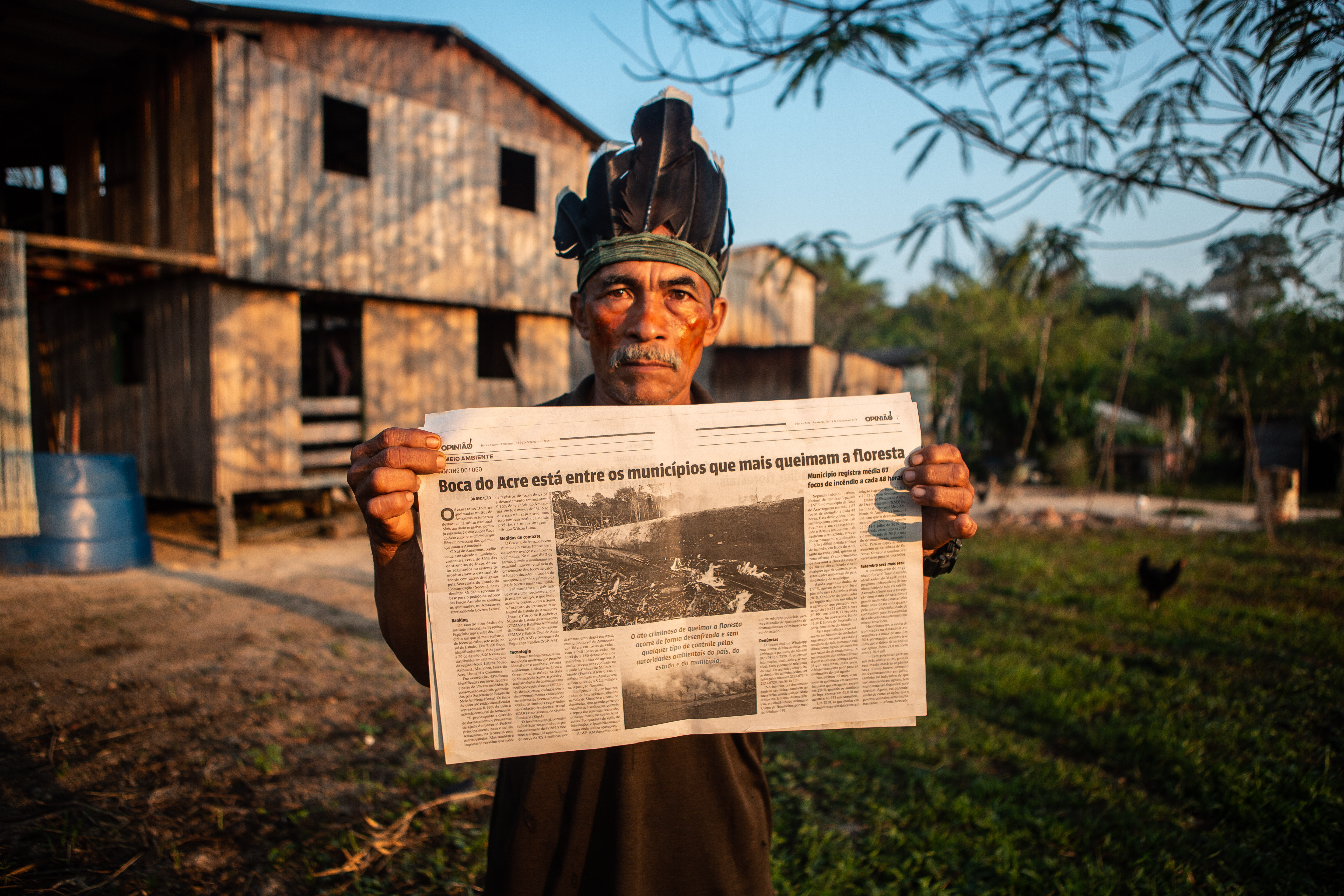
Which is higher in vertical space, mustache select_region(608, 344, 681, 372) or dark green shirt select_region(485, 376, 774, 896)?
mustache select_region(608, 344, 681, 372)

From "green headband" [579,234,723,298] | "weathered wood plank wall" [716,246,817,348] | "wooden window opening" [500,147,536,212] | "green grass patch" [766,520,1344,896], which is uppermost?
"wooden window opening" [500,147,536,212]

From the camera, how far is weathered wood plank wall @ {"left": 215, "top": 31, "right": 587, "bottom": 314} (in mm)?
7336

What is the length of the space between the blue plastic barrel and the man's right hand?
6.42 metres

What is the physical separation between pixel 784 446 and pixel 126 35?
9.23m

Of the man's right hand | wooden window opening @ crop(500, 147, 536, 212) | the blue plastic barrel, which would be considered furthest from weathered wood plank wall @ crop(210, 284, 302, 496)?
the man's right hand

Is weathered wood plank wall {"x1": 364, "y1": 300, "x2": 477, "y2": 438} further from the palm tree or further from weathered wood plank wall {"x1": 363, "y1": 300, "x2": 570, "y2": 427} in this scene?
the palm tree

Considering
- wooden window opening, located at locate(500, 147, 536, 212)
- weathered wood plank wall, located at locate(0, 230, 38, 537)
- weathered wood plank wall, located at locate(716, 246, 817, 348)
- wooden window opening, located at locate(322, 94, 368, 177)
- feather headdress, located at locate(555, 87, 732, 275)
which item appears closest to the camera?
feather headdress, located at locate(555, 87, 732, 275)

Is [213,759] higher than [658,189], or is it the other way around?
[658,189]

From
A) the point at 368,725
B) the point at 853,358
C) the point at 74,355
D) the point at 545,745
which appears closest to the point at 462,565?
the point at 545,745

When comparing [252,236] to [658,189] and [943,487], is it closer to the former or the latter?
[658,189]

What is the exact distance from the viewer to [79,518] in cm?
593

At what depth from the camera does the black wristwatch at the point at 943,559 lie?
142 centimetres

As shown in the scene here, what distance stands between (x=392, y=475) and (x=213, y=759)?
2663 millimetres

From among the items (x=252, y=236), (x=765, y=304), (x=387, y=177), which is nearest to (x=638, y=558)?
(x=252, y=236)
